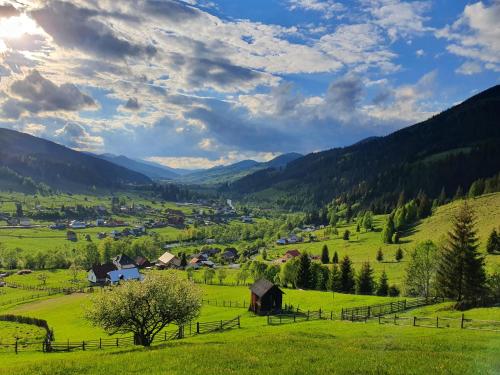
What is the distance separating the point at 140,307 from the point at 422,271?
66.7m

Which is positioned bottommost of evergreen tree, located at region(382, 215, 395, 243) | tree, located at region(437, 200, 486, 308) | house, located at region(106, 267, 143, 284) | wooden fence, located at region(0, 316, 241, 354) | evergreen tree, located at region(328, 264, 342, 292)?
house, located at region(106, 267, 143, 284)

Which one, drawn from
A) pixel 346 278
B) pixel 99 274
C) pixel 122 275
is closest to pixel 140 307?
pixel 346 278

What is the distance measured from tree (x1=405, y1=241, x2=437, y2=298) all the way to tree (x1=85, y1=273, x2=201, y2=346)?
201 feet

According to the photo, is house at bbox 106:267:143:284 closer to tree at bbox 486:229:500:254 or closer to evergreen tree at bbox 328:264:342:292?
evergreen tree at bbox 328:264:342:292

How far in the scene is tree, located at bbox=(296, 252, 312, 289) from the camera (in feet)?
342

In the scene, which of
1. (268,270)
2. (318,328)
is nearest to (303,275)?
(268,270)

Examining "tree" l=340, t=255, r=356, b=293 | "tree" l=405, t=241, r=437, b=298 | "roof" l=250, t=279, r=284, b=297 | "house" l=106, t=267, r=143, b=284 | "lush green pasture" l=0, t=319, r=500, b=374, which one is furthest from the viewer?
"house" l=106, t=267, r=143, b=284

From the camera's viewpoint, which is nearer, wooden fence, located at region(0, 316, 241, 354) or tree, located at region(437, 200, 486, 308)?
wooden fence, located at region(0, 316, 241, 354)

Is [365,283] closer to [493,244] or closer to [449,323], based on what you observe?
[493,244]

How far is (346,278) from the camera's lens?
95875mm

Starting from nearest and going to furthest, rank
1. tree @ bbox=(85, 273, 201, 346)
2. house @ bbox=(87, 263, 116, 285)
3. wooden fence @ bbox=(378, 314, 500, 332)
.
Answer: wooden fence @ bbox=(378, 314, 500, 332) → tree @ bbox=(85, 273, 201, 346) → house @ bbox=(87, 263, 116, 285)

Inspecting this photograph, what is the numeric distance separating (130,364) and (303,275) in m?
85.6

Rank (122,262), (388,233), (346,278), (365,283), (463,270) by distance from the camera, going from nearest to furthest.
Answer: (463,270), (365,283), (346,278), (388,233), (122,262)

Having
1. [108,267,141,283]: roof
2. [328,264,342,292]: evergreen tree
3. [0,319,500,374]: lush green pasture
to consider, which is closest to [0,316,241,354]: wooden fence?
[0,319,500,374]: lush green pasture
